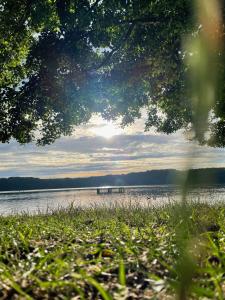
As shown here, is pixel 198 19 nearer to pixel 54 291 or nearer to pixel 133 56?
pixel 133 56

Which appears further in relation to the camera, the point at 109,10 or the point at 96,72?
the point at 96,72

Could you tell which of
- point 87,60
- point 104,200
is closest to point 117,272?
point 87,60

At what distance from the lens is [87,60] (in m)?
17.5

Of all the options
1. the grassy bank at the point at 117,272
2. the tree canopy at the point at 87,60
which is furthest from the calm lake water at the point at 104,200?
the tree canopy at the point at 87,60

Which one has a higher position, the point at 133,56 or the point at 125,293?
the point at 133,56

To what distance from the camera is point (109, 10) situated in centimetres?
1578

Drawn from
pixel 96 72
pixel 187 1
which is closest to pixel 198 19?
pixel 187 1

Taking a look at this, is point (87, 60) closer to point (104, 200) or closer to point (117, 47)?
point (117, 47)

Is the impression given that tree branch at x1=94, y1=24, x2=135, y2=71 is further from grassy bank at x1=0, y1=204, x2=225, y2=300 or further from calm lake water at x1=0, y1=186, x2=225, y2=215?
grassy bank at x1=0, y1=204, x2=225, y2=300

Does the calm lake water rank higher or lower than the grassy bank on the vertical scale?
lower

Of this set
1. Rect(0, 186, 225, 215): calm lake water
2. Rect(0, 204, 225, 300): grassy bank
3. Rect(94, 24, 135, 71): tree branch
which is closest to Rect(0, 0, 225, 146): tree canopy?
Rect(94, 24, 135, 71): tree branch

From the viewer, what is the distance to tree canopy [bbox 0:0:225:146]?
15477 mm

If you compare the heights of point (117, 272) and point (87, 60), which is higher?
point (87, 60)

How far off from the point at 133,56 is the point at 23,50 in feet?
16.9
